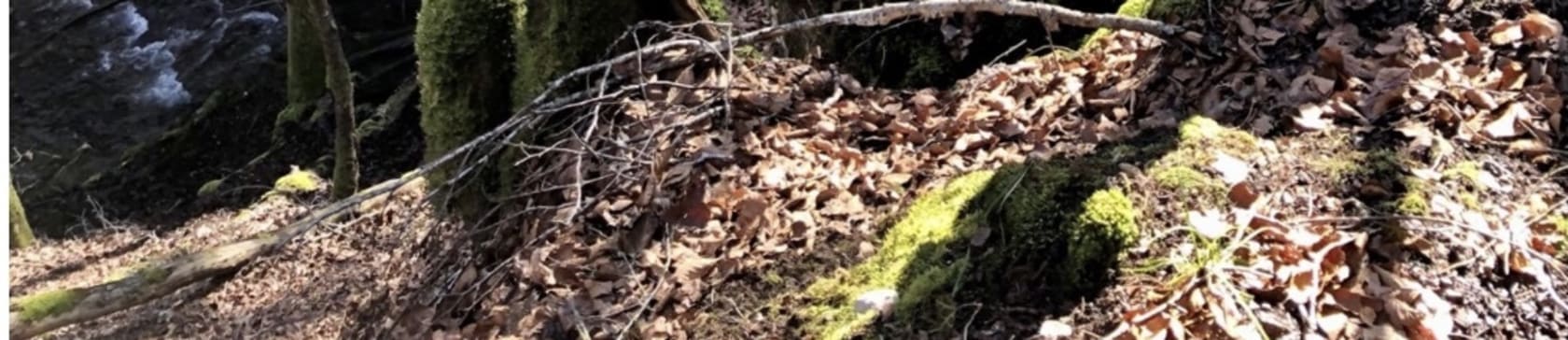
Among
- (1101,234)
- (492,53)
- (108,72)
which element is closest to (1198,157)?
(1101,234)

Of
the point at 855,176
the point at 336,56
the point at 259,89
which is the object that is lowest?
the point at 259,89

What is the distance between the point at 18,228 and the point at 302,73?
284 cm

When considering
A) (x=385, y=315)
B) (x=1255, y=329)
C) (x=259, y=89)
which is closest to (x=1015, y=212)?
(x=1255, y=329)

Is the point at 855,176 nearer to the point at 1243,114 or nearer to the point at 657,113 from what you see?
the point at 657,113

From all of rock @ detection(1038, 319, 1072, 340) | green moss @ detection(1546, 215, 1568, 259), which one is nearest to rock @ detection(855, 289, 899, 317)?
rock @ detection(1038, 319, 1072, 340)

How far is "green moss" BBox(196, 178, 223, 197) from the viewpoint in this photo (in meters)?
11.5

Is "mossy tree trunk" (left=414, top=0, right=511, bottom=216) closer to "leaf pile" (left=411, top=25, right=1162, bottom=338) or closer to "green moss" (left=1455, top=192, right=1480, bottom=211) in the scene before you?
"leaf pile" (left=411, top=25, right=1162, bottom=338)

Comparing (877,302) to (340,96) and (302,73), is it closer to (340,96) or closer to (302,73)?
(340,96)

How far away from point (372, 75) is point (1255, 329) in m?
11.4

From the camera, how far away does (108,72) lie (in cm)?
1419

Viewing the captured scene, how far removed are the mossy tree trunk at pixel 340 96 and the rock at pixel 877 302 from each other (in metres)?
6.76

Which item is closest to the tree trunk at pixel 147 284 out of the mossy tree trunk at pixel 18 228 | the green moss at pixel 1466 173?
the green moss at pixel 1466 173

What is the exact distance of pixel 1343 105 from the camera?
3859mm

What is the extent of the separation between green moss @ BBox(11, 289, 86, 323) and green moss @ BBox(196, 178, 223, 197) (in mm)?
7178
